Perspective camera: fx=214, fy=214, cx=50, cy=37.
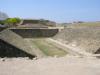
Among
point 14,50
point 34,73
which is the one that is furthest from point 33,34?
point 34,73

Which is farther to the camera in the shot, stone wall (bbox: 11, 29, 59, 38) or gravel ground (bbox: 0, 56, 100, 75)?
stone wall (bbox: 11, 29, 59, 38)

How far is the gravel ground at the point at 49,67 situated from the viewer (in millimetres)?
8719

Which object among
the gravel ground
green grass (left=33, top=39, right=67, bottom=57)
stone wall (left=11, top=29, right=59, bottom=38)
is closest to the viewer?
the gravel ground

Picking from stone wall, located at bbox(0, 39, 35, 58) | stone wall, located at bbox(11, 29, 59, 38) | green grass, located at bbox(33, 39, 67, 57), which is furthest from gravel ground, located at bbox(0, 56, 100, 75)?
stone wall, located at bbox(11, 29, 59, 38)

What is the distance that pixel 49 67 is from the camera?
31.3 feet

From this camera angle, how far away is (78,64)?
10.2 metres

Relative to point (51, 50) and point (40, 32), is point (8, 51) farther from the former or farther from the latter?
point (40, 32)

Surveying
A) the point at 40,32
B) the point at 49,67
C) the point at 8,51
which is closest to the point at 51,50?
the point at 8,51

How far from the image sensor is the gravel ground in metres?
8.72

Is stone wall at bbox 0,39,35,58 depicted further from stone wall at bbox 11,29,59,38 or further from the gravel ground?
stone wall at bbox 11,29,59,38

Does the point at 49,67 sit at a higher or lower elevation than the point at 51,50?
higher

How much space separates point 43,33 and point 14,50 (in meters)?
25.7

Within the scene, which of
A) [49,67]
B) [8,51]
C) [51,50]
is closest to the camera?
[49,67]

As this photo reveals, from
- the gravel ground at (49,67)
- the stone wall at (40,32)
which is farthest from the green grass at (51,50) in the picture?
the stone wall at (40,32)
